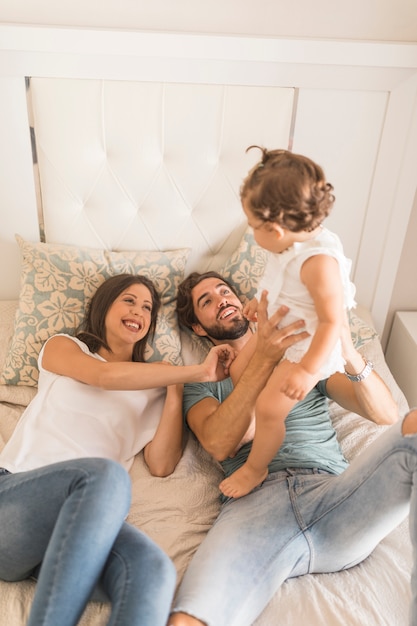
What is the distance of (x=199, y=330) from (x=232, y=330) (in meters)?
0.17

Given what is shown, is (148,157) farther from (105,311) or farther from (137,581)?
(137,581)

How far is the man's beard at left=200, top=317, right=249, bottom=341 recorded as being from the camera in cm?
172

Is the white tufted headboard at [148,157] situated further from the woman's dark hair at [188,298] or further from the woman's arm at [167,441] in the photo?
the woman's arm at [167,441]

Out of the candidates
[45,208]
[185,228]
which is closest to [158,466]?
[185,228]

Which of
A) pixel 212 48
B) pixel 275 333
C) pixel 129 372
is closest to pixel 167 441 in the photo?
pixel 129 372

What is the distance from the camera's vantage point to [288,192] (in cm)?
108

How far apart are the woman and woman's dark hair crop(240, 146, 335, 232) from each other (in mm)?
519

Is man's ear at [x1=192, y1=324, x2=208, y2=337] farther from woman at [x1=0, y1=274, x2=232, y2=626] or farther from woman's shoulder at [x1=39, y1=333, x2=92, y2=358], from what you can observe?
woman's shoulder at [x1=39, y1=333, x2=92, y2=358]

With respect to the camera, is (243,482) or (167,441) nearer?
(243,482)

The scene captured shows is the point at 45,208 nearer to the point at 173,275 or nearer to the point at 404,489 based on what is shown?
the point at 173,275

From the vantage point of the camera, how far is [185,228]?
206 cm

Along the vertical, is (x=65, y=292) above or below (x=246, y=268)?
below

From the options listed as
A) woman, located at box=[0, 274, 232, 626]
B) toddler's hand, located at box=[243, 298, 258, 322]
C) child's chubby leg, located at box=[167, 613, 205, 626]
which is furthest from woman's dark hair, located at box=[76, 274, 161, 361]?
child's chubby leg, located at box=[167, 613, 205, 626]

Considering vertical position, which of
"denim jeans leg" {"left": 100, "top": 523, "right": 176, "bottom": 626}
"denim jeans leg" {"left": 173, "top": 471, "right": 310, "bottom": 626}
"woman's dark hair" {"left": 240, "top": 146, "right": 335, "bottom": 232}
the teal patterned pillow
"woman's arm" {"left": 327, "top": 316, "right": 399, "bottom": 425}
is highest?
"woman's dark hair" {"left": 240, "top": 146, "right": 335, "bottom": 232}
